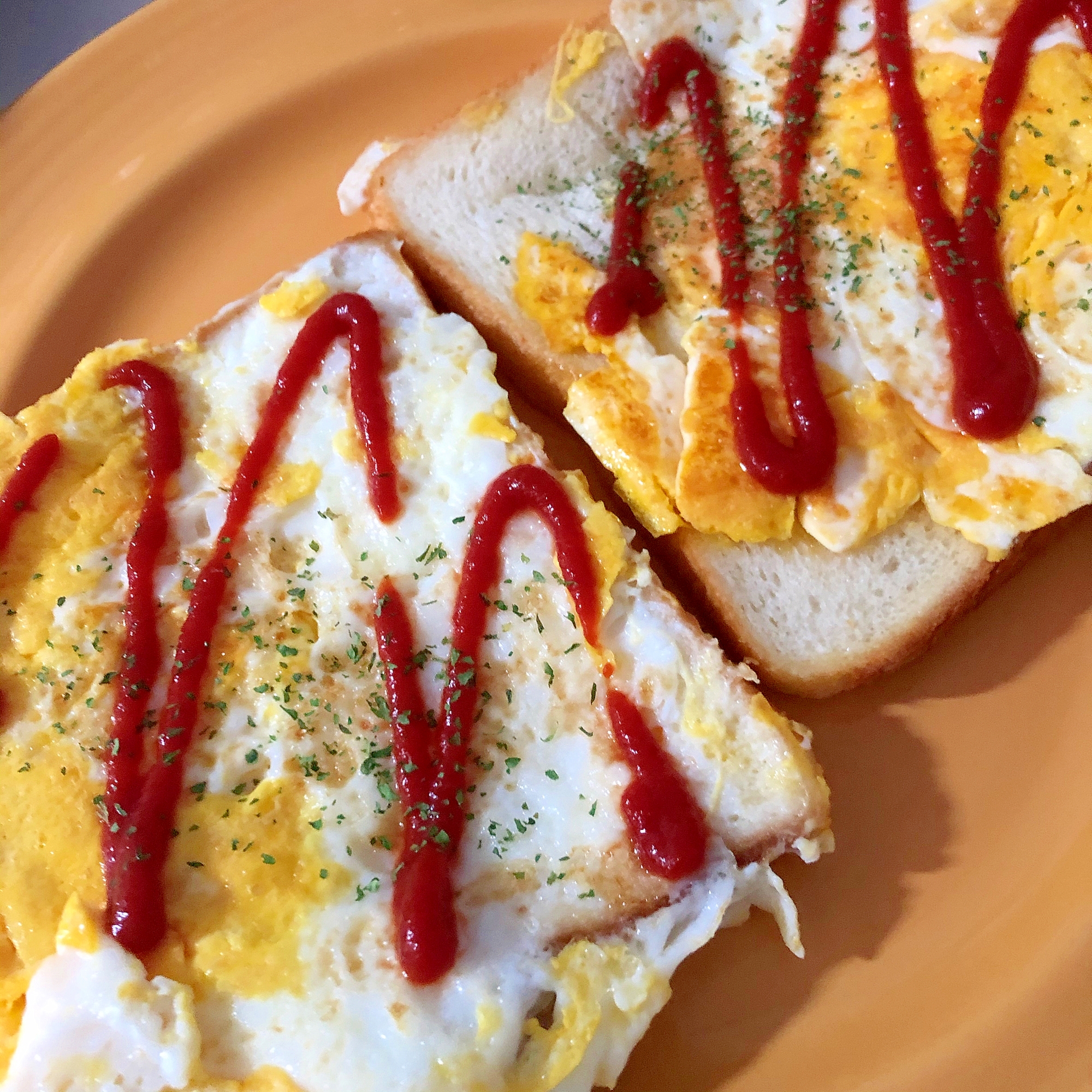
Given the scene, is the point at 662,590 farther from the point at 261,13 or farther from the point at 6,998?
the point at 261,13

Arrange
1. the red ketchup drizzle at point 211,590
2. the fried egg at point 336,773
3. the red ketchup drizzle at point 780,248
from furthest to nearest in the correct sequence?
1. the red ketchup drizzle at point 780,248
2. the red ketchup drizzle at point 211,590
3. the fried egg at point 336,773

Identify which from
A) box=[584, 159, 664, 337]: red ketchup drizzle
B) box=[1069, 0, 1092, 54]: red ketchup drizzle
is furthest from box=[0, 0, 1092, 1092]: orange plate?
box=[1069, 0, 1092, 54]: red ketchup drizzle

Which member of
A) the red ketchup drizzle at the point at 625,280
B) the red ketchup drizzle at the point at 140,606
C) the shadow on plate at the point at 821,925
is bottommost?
the shadow on plate at the point at 821,925

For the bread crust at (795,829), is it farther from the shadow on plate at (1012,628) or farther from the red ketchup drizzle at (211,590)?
the red ketchup drizzle at (211,590)

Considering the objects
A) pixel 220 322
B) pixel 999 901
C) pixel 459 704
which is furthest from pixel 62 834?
pixel 999 901

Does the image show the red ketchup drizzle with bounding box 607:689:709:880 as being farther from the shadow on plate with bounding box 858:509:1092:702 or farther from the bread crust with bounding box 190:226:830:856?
the shadow on plate with bounding box 858:509:1092:702

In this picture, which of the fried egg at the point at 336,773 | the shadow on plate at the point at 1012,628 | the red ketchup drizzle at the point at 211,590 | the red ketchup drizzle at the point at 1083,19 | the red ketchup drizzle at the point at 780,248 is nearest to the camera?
the fried egg at the point at 336,773

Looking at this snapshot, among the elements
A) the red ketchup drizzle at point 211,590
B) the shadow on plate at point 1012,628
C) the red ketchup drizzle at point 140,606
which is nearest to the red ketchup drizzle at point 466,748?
the red ketchup drizzle at point 211,590
